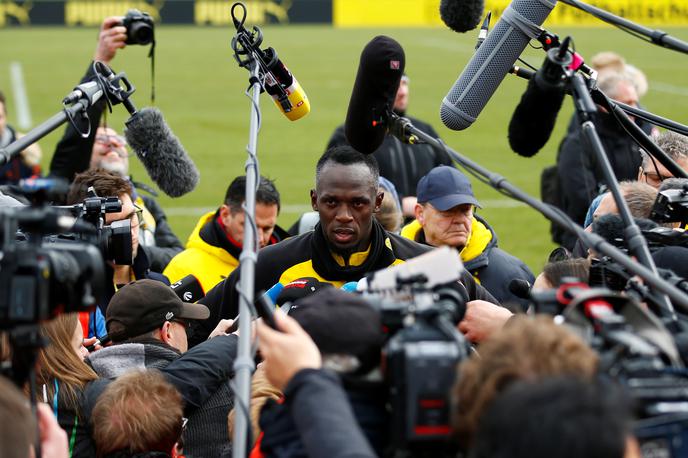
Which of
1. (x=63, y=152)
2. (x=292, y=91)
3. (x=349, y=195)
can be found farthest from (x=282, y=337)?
(x=63, y=152)

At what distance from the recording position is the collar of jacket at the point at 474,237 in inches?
227

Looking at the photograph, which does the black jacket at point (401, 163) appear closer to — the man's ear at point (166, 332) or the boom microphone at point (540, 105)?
the man's ear at point (166, 332)

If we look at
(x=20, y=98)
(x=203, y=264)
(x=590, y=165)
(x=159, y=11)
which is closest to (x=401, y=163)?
(x=590, y=165)

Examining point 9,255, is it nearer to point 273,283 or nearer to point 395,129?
point 395,129

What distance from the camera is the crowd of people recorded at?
2.34 metres

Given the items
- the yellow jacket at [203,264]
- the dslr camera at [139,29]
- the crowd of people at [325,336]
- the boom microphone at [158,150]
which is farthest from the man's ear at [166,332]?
the dslr camera at [139,29]

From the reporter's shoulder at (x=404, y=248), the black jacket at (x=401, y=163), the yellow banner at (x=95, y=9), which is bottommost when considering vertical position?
the yellow banner at (x=95, y=9)

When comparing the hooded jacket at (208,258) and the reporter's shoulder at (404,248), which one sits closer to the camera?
the reporter's shoulder at (404,248)

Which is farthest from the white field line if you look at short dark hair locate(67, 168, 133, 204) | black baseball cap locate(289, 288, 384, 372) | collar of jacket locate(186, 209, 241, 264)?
black baseball cap locate(289, 288, 384, 372)

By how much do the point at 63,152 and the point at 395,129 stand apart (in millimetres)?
3326

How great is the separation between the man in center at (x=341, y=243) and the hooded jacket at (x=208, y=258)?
1.23 metres

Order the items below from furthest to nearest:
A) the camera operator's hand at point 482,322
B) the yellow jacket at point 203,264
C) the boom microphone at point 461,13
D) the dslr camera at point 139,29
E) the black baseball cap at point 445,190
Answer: the yellow jacket at point 203,264 < the black baseball cap at point 445,190 < the dslr camera at point 139,29 < the boom microphone at point 461,13 < the camera operator's hand at point 482,322

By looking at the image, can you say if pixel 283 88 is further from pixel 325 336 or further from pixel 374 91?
pixel 325 336

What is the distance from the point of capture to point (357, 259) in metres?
4.84
